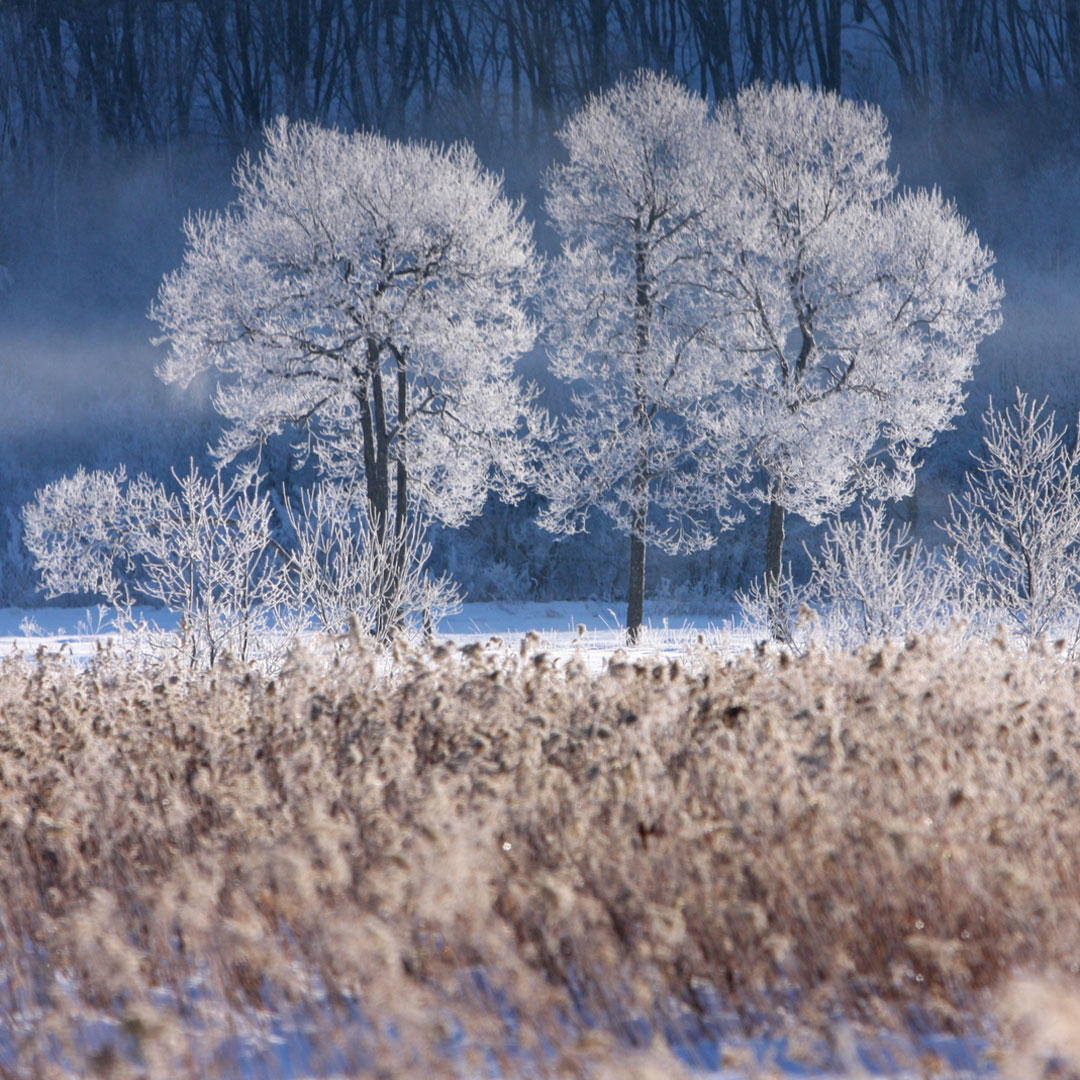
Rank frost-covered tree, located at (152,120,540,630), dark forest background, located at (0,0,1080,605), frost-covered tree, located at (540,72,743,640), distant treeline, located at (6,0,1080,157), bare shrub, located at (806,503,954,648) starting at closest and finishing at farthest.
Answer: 1. bare shrub, located at (806,503,954,648)
2. frost-covered tree, located at (152,120,540,630)
3. frost-covered tree, located at (540,72,743,640)
4. dark forest background, located at (0,0,1080,605)
5. distant treeline, located at (6,0,1080,157)

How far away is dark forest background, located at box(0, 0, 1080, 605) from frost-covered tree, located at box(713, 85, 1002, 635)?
45.5 feet

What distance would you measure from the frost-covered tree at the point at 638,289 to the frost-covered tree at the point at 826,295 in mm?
545

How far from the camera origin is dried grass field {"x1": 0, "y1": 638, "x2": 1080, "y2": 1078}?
123 inches

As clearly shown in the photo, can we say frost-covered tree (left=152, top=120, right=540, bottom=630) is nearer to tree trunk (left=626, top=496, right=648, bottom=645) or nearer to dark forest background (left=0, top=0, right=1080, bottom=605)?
tree trunk (left=626, top=496, right=648, bottom=645)

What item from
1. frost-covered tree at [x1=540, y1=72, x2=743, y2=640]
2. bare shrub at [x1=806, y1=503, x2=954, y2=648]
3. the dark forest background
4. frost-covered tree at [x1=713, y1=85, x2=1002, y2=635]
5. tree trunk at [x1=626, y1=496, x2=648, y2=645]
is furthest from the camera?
the dark forest background

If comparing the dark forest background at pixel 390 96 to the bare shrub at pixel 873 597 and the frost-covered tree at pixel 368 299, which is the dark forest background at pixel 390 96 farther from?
the bare shrub at pixel 873 597

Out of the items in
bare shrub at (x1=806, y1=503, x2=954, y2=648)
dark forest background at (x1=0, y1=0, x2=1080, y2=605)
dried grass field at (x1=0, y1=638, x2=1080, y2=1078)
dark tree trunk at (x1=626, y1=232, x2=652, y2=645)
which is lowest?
dried grass field at (x1=0, y1=638, x2=1080, y2=1078)

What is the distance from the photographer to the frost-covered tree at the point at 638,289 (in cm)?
1741

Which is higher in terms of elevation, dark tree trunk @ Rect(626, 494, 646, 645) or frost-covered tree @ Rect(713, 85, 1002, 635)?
frost-covered tree @ Rect(713, 85, 1002, 635)

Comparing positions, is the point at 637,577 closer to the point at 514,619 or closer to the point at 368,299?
the point at 514,619

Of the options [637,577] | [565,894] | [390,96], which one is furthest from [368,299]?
[390,96]

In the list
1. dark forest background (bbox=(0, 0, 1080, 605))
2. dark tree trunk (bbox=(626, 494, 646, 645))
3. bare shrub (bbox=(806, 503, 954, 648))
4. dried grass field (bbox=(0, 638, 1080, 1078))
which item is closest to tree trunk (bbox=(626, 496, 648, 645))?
dark tree trunk (bbox=(626, 494, 646, 645))

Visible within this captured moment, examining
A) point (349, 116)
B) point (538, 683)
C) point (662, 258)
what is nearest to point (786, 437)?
point (662, 258)

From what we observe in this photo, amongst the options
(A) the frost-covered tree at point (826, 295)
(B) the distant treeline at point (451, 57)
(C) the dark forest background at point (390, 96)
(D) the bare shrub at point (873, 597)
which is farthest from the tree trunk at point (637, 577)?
(B) the distant treeline at point (451, 57)
